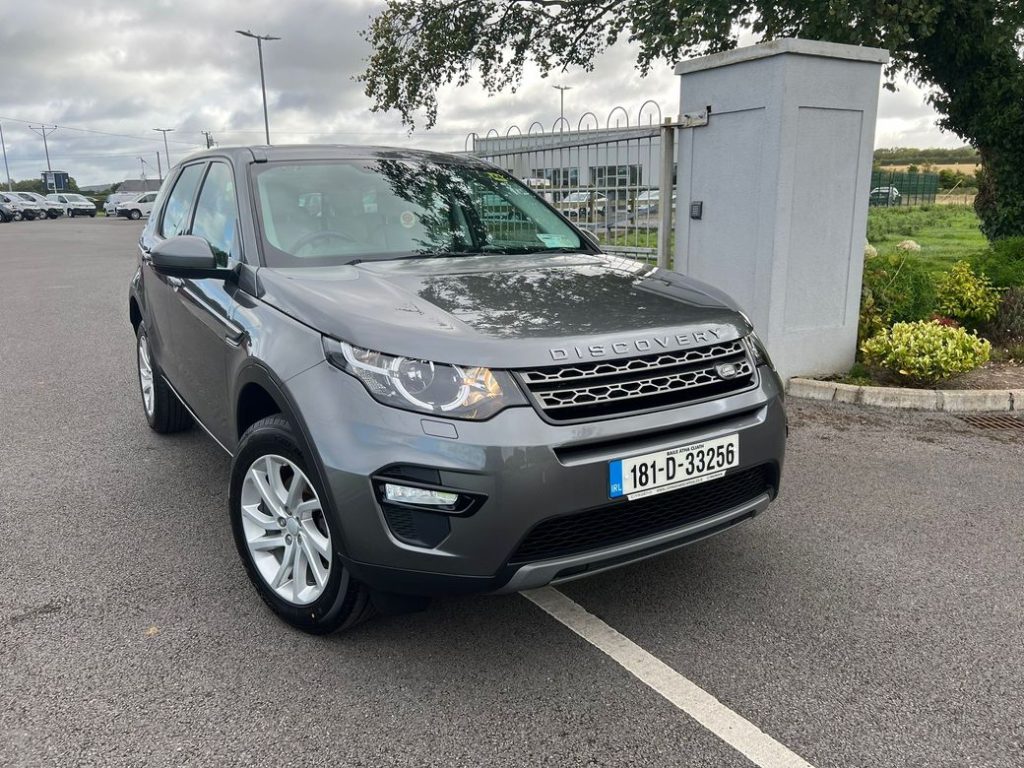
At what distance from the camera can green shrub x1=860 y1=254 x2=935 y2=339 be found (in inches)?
263

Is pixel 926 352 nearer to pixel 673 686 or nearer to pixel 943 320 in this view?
pixel 943 320

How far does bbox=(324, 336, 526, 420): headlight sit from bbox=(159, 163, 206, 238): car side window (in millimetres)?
2369

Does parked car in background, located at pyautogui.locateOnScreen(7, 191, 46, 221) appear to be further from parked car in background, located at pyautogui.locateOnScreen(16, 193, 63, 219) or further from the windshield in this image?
the windshield

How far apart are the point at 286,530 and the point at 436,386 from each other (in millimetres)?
870

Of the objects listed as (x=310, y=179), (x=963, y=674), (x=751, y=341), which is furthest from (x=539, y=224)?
(x=963, y=674)

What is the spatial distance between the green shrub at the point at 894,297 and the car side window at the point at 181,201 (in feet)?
16.7

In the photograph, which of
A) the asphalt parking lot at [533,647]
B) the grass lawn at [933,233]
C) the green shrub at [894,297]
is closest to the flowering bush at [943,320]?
the green shrub at [894,297]

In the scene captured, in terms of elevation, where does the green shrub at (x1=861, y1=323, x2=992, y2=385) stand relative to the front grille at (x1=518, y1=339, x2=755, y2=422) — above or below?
below

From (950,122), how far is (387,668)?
12.6 meters

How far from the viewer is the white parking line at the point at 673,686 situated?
2.26 metres

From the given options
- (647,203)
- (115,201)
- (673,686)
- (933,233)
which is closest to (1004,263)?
(647,203)

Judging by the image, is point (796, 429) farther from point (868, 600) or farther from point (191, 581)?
point (191, 581)

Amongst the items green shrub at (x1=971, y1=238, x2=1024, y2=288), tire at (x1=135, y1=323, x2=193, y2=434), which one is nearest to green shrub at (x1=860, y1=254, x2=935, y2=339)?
green shrub at (x1=971, y1=238, x2=1024, y2=288)

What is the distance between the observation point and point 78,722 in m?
2.39
